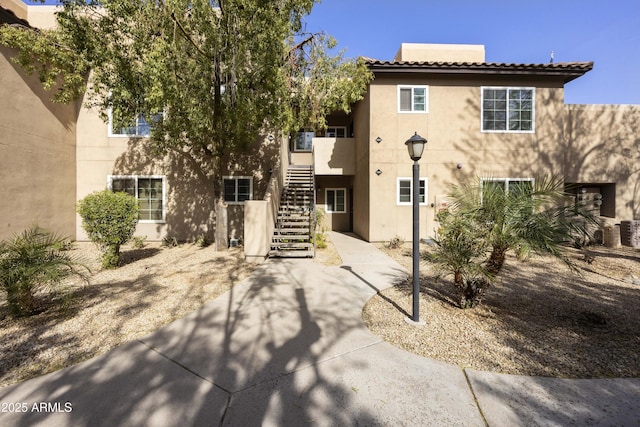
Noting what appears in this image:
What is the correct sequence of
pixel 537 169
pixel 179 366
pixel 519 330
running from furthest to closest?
pixel 537 169
pixel 519 330
pixel 179 366

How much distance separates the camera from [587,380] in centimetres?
262

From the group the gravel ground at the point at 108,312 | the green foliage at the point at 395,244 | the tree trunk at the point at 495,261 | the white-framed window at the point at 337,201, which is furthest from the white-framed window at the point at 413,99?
the gravel ground at the point at 108,312

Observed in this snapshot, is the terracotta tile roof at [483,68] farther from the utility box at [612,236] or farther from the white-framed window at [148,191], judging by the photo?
the white-framed window at [148,191]

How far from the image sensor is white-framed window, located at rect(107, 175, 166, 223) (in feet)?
35.0

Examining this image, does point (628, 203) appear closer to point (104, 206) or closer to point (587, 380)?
point (587, 380)

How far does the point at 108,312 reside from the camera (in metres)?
4.19

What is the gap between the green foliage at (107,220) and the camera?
6398 mm

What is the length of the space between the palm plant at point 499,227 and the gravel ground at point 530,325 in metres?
0.65

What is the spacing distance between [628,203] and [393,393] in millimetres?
14335

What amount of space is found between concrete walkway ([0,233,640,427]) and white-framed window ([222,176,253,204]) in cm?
777

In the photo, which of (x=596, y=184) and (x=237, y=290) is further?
(x=596, y=184)

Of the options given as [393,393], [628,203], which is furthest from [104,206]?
[628,203]

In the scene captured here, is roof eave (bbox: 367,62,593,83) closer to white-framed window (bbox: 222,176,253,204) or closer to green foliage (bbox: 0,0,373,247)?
green foliage (bbox: 0,0,373,247)

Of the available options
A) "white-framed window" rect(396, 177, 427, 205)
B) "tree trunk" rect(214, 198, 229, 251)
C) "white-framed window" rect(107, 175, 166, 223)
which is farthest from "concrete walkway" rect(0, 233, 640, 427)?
"white-framed window" rect(107, 175, 166, 223)
